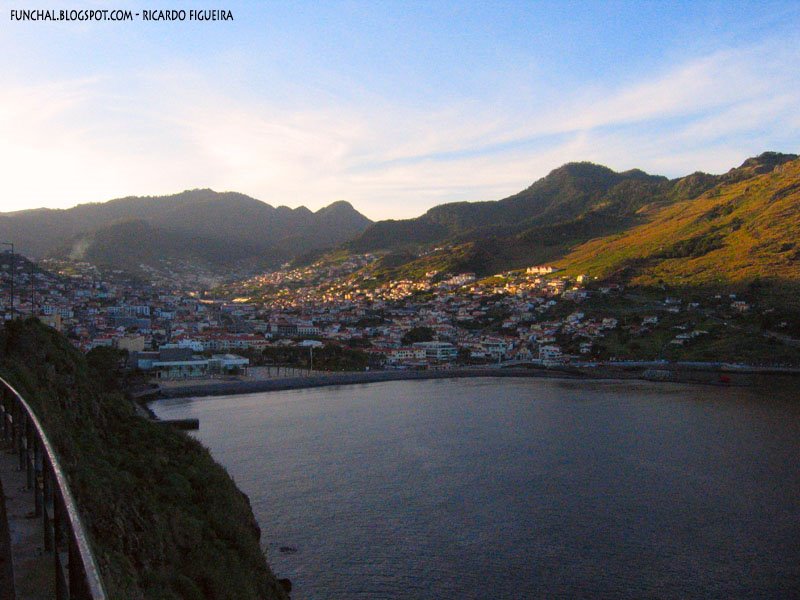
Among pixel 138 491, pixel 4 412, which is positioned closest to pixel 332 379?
pixel 138 491

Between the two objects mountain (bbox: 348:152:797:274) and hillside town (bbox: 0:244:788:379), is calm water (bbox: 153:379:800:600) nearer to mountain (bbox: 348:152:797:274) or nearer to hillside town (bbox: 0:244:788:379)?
hillside town (bbox: 0:244:788:379)

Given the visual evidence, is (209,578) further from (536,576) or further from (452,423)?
(452,423)

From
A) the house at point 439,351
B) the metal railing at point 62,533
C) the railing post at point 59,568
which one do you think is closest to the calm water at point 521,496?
the metal railing at point 62,533

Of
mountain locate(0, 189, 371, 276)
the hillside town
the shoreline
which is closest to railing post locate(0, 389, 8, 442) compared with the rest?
the shoreline

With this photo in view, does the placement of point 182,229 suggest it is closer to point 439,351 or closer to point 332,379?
point 439,351

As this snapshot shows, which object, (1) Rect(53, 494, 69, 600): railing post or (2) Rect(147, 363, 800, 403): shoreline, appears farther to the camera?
(2) Rect(147, 363, 800, 403): shoreline

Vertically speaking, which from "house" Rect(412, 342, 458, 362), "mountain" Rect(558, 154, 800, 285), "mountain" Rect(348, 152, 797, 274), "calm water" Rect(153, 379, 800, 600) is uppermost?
"mountain" Rect(348, 152, 797, 274)
